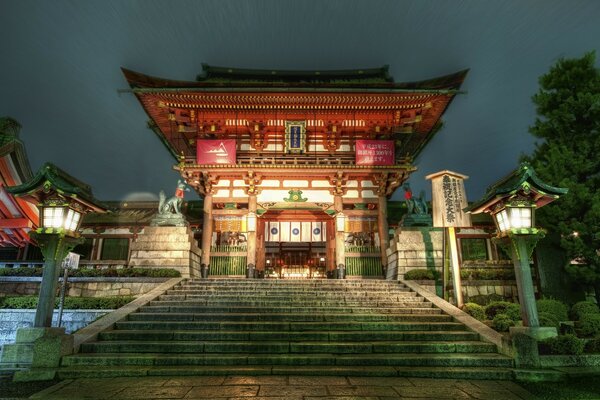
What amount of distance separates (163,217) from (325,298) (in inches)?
344

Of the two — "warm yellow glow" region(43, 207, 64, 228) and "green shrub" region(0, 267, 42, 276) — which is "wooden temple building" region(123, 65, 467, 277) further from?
"warm yellow glow" region(43, 207, 64, 228)

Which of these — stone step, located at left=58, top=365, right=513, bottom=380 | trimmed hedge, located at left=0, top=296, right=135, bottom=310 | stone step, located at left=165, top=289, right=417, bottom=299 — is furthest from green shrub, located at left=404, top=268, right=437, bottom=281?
trimmed hedge, located at left=0, top=296, right=135, bottom=310

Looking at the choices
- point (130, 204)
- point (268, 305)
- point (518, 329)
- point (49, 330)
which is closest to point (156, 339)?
point (49, 330)

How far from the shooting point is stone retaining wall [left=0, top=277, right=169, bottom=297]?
39.9ft

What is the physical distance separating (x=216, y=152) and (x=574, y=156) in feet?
50.6

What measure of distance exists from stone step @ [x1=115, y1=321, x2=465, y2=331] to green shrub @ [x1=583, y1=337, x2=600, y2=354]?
2.43 meters

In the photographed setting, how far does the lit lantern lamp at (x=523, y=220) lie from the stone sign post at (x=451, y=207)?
313 cm

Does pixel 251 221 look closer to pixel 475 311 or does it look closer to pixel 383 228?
pixel 383 228

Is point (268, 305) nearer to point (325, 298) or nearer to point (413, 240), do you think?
point (325, 298)

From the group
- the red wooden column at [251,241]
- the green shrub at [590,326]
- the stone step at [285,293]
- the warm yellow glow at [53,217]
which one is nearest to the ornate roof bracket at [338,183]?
the red wooden column at [251,241]

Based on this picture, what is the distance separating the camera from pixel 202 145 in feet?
58.2

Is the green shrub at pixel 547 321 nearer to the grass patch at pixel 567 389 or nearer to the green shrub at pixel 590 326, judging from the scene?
the green shrub at pixel 590 326

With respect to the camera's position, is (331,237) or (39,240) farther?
(331,237)

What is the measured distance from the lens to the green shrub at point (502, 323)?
334 inches
